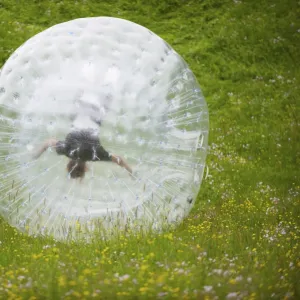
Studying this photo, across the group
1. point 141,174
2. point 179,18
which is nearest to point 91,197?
point 141,174

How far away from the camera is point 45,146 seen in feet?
18.8

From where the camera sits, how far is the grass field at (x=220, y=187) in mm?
4578

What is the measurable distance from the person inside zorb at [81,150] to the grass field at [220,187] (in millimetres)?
747

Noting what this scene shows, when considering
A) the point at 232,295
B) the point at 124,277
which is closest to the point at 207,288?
the point at 232,295

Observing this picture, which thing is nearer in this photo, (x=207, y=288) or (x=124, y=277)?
(x=207, y=288)

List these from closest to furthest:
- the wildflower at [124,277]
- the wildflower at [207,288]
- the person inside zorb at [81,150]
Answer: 1. the wildflower at [207,288]
2. the wildflower at [124,277]
3. the person inside zorb at [81,150]

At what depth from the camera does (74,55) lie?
19.2ft

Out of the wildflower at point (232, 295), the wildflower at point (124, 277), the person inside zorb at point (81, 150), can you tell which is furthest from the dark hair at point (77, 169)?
the wildflower at point (232, 295)

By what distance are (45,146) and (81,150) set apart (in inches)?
14.5

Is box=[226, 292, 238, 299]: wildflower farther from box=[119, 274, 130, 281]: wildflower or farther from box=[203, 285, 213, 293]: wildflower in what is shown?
box=[119, 274, 130, 281]: wildflower

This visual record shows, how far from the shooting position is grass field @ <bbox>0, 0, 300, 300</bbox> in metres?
4.58

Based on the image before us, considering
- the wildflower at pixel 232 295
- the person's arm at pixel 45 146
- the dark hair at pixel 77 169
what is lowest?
the wildflower at pixel 232 295

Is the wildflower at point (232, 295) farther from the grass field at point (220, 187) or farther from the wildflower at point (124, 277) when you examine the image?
the wildflower at point (124, 277)

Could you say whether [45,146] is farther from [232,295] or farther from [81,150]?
[232,295]
